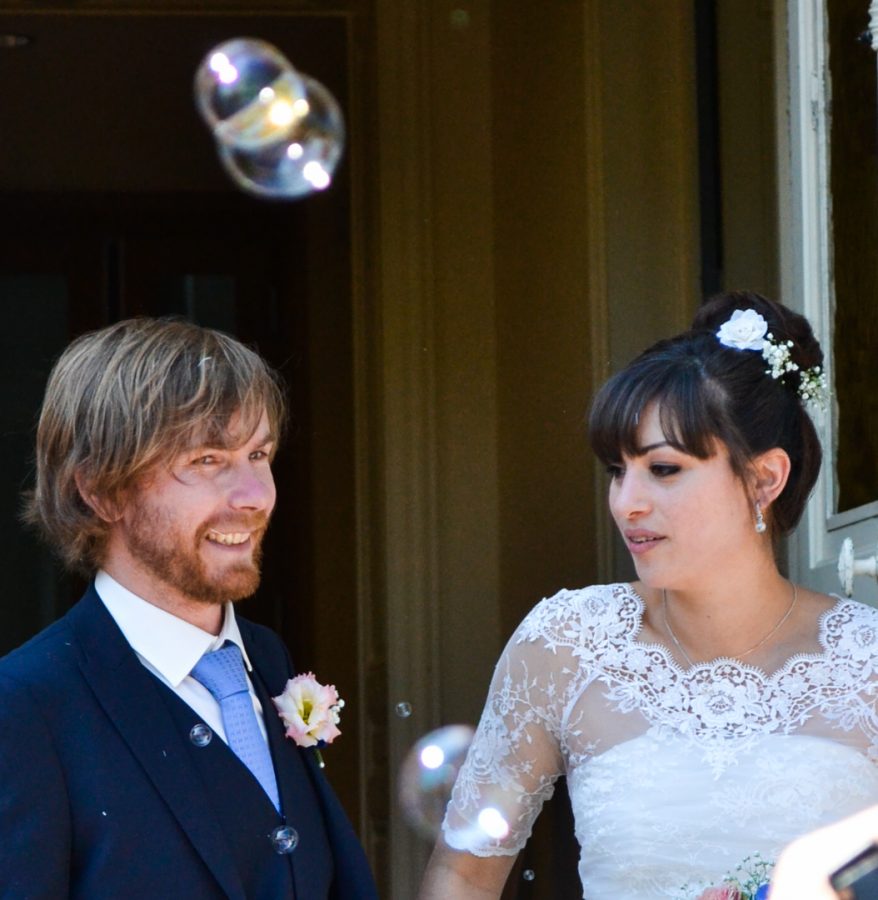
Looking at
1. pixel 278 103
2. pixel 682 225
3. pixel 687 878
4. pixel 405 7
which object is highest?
pixel 405 7

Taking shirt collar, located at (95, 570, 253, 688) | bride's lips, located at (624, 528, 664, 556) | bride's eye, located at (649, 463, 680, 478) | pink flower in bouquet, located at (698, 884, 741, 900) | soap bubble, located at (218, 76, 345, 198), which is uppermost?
soap bubble, located at (218, 76, 345, 198)

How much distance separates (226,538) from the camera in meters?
2.06

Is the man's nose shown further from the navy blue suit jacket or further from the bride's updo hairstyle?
the bride's updo hairstyle

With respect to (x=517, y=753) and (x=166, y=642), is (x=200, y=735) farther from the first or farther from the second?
(x=517, y=753)

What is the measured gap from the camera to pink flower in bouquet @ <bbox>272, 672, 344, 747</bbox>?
214 cm

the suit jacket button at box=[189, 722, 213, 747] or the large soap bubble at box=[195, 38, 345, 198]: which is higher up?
the large soap bubble at box=[195, 38, 345, 198]

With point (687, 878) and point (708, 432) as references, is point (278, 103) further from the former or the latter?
point (687, 878)

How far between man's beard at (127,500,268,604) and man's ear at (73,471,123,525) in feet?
0.08

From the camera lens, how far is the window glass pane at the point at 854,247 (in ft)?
9.52

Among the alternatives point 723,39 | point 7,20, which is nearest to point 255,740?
point 723,39

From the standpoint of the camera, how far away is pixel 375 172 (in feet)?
13.3

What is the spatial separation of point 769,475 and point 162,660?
42.6 inches

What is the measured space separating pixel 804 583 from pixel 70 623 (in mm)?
1632

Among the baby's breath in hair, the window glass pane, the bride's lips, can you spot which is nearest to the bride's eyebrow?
the bride's lips
